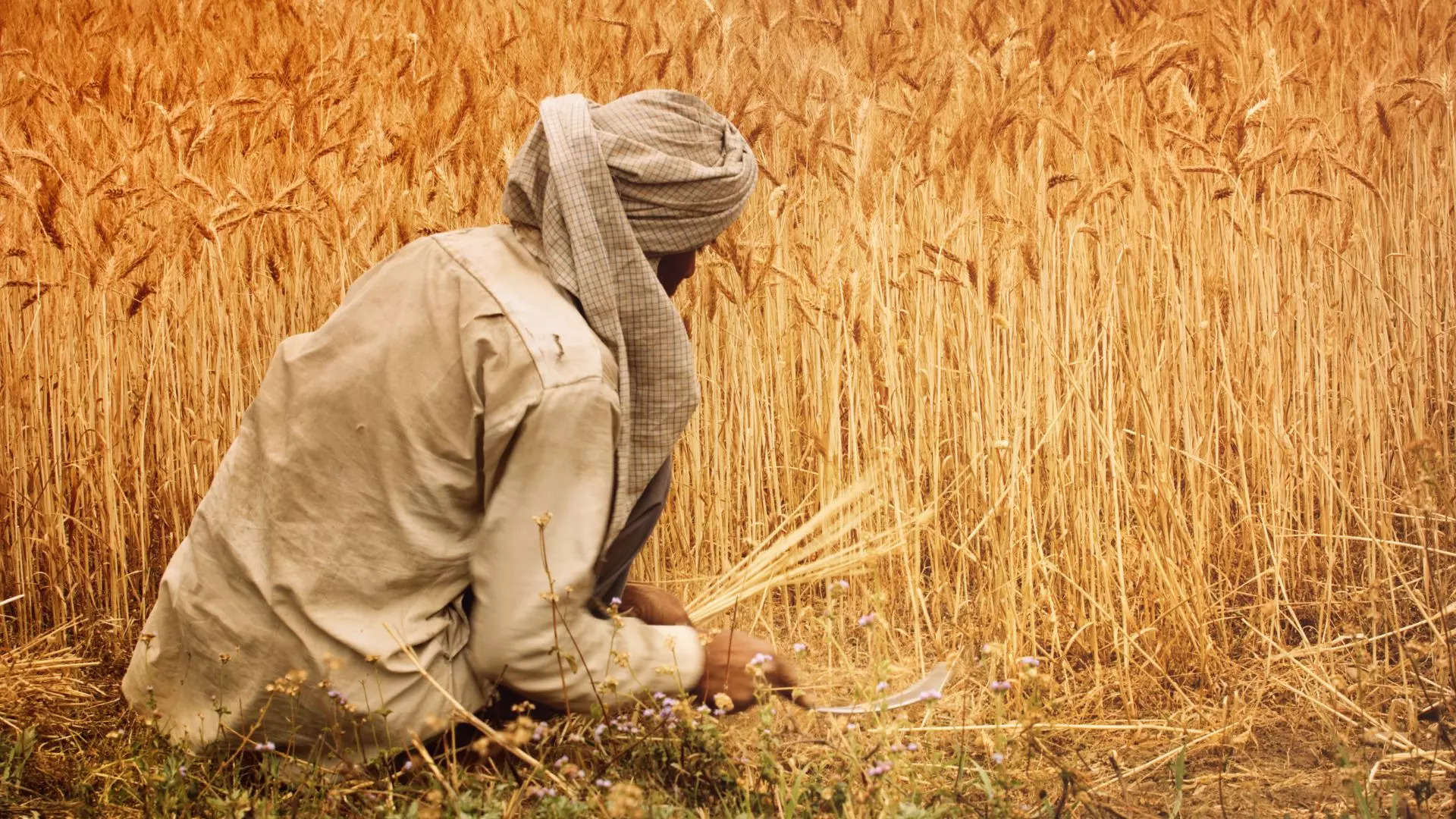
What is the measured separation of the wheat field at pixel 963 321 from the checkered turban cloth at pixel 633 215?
52cm

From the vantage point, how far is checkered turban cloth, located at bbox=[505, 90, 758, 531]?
4.77 ft

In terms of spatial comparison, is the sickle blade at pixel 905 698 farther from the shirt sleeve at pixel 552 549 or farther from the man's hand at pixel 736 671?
the shirt sleeve at pixel 552 549

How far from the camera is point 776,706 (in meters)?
1.38

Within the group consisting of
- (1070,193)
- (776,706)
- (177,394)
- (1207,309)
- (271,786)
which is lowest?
(271,786)

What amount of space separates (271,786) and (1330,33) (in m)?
3.11

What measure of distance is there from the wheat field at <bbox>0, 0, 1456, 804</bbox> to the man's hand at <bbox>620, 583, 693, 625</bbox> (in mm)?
181

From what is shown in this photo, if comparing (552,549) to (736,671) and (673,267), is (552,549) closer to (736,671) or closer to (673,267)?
(736,671)

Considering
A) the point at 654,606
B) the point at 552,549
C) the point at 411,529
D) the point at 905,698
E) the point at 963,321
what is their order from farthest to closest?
1. the point at 963,321
2. the point at 654,606
3. the point at 905,698
4. the point at 411,529
5. the point at 552,549

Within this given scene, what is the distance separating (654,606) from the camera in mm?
1856

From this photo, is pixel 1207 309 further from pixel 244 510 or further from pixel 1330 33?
pixel 244 510

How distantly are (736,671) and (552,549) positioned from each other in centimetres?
32

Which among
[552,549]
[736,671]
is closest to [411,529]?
[552,549]

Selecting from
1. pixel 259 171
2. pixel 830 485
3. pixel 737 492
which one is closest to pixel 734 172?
pixel 830 485

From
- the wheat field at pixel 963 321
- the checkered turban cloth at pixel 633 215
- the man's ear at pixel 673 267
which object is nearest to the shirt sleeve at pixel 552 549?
the checkered turban cloth at pixel 633 215
